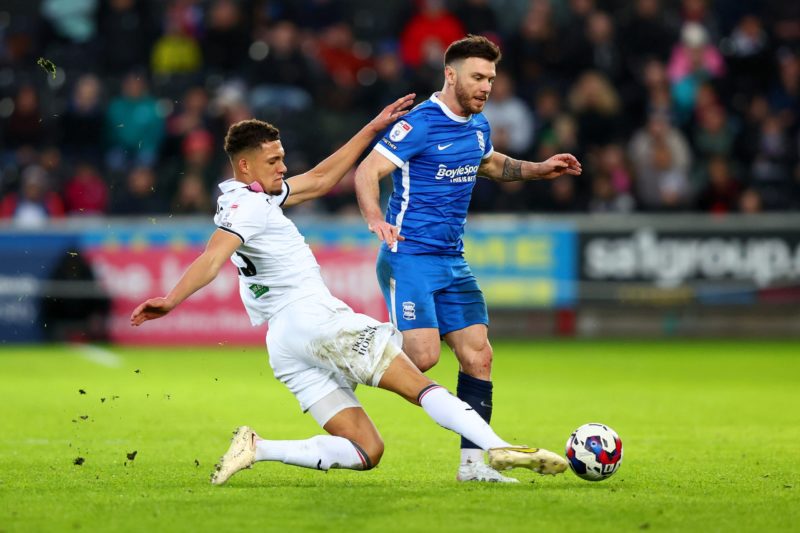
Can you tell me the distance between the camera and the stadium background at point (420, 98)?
1873 centimetres

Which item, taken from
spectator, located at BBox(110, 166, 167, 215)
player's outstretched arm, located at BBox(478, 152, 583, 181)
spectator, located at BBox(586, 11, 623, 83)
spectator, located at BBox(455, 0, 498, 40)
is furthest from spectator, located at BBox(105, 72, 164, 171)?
player's outstretched arm, located at BBox(478, 152, 583, 181)

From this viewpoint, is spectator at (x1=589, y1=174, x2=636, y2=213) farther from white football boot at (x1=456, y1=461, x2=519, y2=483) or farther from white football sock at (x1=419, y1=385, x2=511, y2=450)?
white football sock at (x1=419, y1=385, x2=511, y2=450)

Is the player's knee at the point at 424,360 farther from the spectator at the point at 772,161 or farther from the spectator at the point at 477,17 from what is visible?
the spectator at the point at 477,17

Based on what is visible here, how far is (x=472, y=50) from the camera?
823 centimetres

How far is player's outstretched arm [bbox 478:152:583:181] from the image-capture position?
871 cm

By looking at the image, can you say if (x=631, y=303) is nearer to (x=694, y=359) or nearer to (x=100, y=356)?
(x=694, y=359)

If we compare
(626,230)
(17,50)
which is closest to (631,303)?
(626,230)

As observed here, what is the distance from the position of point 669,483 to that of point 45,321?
13224 mm

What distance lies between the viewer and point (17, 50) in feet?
72.6

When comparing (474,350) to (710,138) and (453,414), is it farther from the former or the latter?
(710,138)

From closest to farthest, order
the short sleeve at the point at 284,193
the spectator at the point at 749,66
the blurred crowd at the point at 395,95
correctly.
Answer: the short sleeve at the point at 284,193, the blurred crowd at the point at 395,95, the spectator at the point at 749,66

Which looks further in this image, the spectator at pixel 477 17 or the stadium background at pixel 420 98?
the spectator at pixel 477 17

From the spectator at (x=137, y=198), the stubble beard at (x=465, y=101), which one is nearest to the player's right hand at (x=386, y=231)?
the stubble beard at (x=465, y=101)

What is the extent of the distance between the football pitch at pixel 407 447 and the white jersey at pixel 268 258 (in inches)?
42.0
